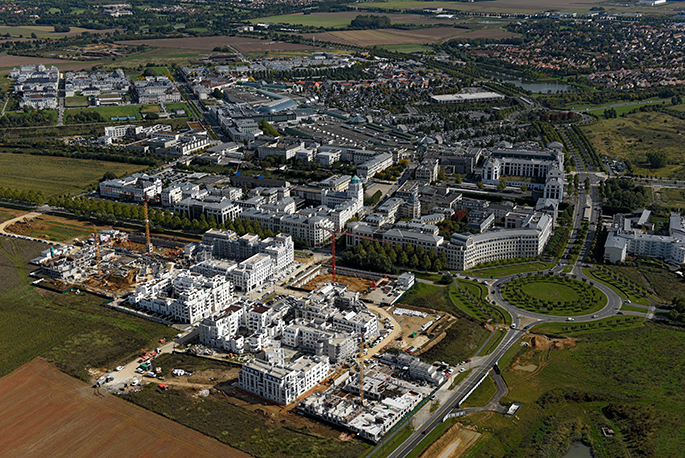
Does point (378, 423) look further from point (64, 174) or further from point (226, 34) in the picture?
point (226, 34)

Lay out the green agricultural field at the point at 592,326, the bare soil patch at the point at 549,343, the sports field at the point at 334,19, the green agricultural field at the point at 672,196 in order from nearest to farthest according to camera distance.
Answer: the bare soil patch at the point at 549,343 < the green agricultural field at the point at 592,326 < the green agricultural field at the point at 672,196 < the sports field at the point at 334,19

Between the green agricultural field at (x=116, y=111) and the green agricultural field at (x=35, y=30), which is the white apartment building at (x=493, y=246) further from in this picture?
the green agricultural field at (x=35, y=30)

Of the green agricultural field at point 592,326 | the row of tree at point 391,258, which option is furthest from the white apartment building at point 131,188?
the green agricultural field at point 592,326

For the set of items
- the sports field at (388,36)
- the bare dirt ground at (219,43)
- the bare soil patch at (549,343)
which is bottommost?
the bare soil patch at (549,343)

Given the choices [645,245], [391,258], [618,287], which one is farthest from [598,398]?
[645,245]

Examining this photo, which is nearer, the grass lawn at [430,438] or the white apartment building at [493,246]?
the grass lawn at [430,438]

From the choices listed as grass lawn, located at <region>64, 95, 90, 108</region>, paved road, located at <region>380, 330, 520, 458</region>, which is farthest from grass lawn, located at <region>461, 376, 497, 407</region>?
grass lawn, located at <region>64, 95, 90, 108</region>

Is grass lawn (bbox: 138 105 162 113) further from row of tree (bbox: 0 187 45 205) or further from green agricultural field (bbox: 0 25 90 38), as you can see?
green agricultural field (bbox: 0 25 90 38)
